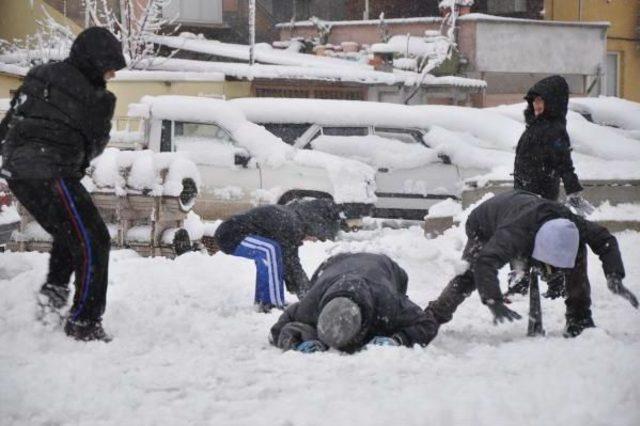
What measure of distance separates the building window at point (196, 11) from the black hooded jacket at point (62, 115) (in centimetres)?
1811

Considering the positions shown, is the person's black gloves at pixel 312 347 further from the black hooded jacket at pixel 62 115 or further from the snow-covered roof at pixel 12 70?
the snow-covered roof at pixel 12 70

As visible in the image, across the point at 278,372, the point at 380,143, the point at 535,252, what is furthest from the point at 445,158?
the point at 278,372

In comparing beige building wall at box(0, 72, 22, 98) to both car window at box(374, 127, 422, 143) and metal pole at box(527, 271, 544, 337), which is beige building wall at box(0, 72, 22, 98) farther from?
metal pole at box(527, 271, 544, 337)

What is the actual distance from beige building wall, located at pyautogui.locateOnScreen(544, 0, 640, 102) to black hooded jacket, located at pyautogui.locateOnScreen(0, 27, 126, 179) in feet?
68.0

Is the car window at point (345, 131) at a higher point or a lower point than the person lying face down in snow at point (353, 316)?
higher

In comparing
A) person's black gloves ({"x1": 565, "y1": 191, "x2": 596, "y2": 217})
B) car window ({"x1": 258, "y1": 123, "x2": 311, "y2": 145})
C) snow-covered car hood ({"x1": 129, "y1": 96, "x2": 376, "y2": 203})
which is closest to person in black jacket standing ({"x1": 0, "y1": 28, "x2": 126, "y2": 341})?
person's black gloves ({"x1": 565, "y1": 191, "x2": 596, "y2": 217})

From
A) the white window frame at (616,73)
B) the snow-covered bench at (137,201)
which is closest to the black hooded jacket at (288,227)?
the snow-covered bench at (137,201)

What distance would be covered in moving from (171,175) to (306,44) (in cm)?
1423

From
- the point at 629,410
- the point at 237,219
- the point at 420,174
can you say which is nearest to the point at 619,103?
the point at 420,174

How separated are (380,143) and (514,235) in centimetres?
631

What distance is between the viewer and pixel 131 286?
7.32m

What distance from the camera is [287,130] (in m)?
11.5

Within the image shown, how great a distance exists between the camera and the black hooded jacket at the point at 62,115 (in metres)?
5.28

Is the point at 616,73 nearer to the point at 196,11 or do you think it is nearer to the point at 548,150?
the point at 196,11
